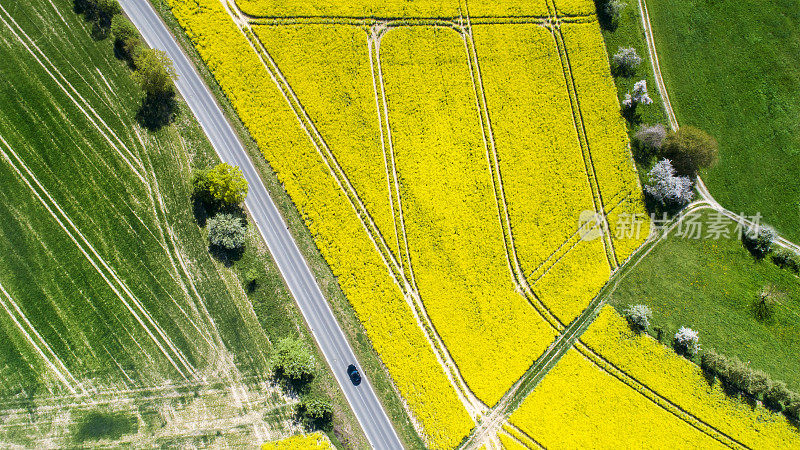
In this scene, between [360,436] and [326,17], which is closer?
[360,436]

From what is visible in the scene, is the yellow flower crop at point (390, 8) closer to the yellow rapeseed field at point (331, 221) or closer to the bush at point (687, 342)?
the yellow rapeseed field at point (331, 221)

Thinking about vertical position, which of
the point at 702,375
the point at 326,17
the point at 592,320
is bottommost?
the point at 702,375

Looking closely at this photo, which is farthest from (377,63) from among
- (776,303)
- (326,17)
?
(776,303)

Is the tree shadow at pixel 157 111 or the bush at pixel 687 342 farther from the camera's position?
the tree shadow at pixel 157 111

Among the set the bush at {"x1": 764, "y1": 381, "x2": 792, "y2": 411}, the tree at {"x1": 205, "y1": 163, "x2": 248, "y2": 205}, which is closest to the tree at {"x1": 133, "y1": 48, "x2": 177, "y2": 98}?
the tree at {"x1": 205, "y1": 163, "x2": 248, "y2": 205}

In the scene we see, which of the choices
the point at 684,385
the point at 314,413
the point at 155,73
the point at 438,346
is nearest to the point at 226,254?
the point at 314,413

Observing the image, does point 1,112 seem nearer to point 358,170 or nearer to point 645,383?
point 358,170

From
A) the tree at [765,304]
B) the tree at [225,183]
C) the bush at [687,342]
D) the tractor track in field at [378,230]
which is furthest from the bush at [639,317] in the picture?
the tree at [225,183]

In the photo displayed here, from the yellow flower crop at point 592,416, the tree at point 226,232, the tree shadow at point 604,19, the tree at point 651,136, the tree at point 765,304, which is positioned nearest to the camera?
the yellow flower crop at point 592,416
